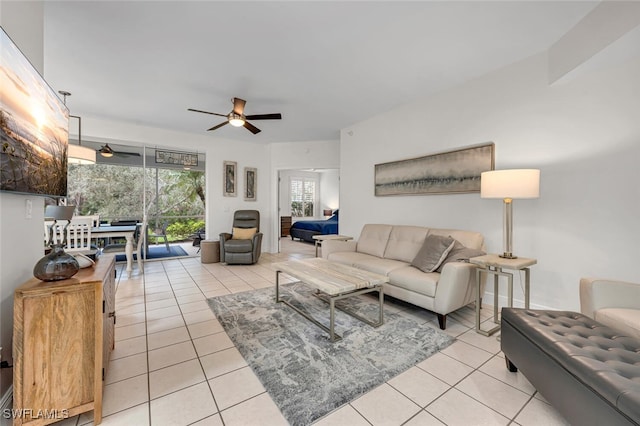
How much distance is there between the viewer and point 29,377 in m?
1.20

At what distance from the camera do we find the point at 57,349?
126 centimetres

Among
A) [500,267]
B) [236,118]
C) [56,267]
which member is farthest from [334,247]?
[56,267]

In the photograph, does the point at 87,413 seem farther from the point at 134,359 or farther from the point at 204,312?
the point at 204,312

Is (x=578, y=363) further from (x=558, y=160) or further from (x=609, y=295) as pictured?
(x=558, y=160)

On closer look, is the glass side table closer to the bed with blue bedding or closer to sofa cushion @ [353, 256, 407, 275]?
sofa cushion @ [353, 256, 407, 275]

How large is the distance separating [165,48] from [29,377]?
9.01ft

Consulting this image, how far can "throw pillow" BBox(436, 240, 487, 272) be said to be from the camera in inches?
103

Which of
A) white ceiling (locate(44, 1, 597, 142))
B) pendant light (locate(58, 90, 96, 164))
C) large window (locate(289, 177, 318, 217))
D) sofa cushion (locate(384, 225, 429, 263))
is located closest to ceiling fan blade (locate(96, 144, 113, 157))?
white ceiling (locate(44, 1, 597, 142))

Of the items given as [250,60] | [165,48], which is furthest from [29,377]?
[250,60]

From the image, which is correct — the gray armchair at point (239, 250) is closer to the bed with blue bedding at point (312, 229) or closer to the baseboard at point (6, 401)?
the bed with blue bedding at point (312, 229)

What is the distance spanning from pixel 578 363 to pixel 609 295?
0.95 meters

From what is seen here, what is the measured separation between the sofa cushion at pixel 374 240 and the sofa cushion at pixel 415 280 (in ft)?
2.65

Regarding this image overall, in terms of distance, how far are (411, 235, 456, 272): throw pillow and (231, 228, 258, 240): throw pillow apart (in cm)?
352

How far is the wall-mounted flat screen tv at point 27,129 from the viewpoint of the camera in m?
1.24
